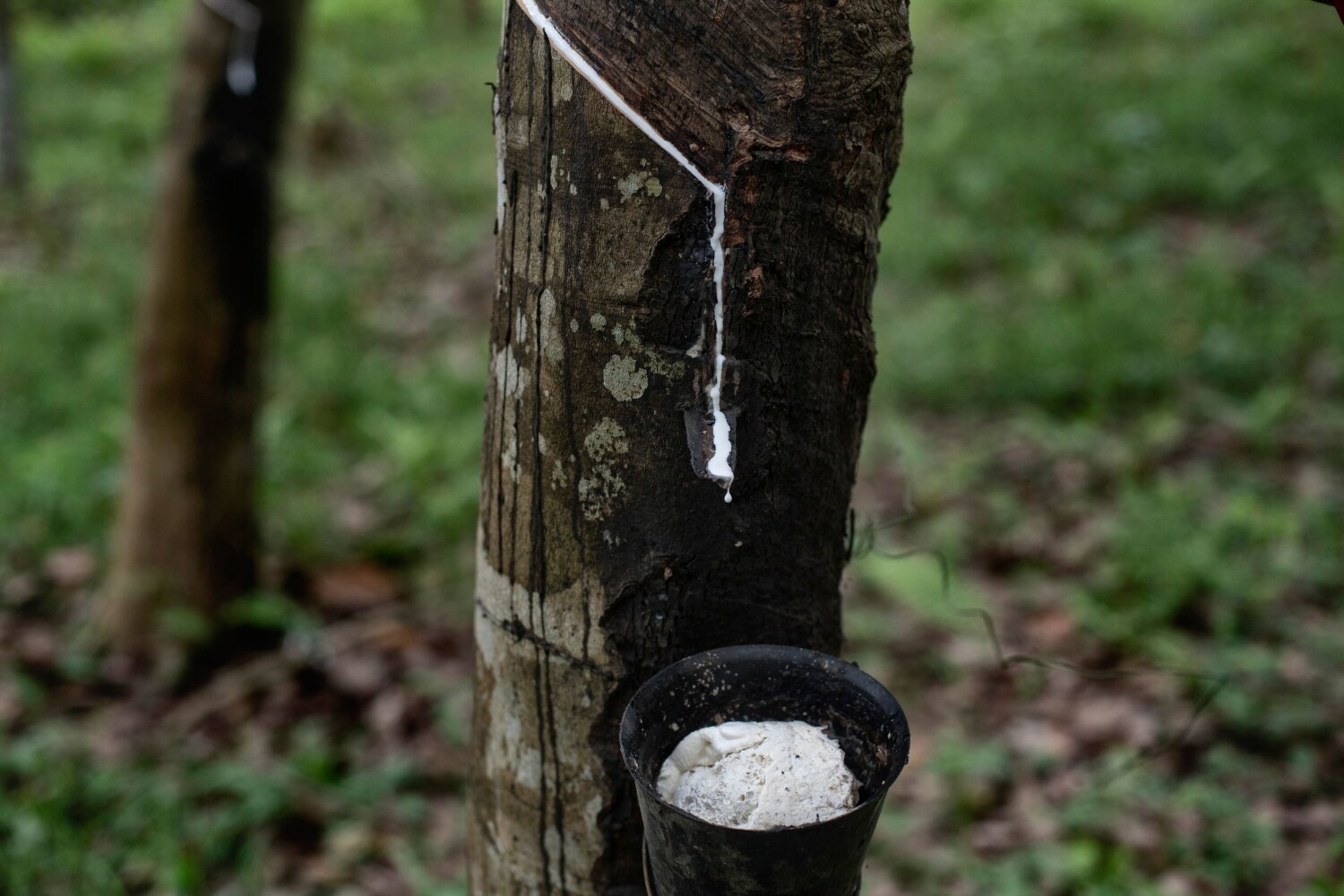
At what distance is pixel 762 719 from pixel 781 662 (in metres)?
0.07

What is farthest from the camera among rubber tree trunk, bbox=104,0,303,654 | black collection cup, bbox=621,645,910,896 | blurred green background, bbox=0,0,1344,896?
rubber tree trunk, bbox=104,0,303,654

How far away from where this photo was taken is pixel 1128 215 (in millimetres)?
6105

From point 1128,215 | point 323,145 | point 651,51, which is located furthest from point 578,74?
point 323,145

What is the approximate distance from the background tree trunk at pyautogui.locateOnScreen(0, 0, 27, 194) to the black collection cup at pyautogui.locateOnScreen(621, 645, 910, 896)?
8.22 meters

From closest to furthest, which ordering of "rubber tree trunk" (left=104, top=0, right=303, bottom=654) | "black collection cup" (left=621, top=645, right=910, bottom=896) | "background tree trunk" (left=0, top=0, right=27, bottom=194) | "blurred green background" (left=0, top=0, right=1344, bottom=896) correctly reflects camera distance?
"black collection cup" (left=621, top=645, right=910, bottom=896) < "blurred green background" (left=0, top=0, right=1344, bottom=896) < "rubber tree trunk" (left=104, top=0, right=303, bottom=654) < "background tree trunk" (left=0, top=0, right=27, bottom=194)

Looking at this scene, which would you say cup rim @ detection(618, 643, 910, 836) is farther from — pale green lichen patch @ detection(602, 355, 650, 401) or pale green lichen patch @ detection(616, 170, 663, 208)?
pale green lichen patch @ detection(616, 170, 663, 208)

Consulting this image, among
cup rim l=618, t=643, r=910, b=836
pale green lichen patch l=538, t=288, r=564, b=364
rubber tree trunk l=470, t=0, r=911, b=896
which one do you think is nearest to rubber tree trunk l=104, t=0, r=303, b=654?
rubber tree trunk l=470, t=0, r=911, b=896

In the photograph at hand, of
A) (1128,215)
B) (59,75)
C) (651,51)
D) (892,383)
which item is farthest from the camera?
(59,75)

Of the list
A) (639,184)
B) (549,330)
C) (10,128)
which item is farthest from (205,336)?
(10,128)

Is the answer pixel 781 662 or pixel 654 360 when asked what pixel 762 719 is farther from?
pixel 654 360

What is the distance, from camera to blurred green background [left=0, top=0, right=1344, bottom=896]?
9.31 feet

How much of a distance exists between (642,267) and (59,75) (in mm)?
11919

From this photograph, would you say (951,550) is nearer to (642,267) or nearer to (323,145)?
(642,267)

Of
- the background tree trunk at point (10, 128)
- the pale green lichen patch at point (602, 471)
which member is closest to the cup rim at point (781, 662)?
the pale green lichen patch at point (602, 471)
